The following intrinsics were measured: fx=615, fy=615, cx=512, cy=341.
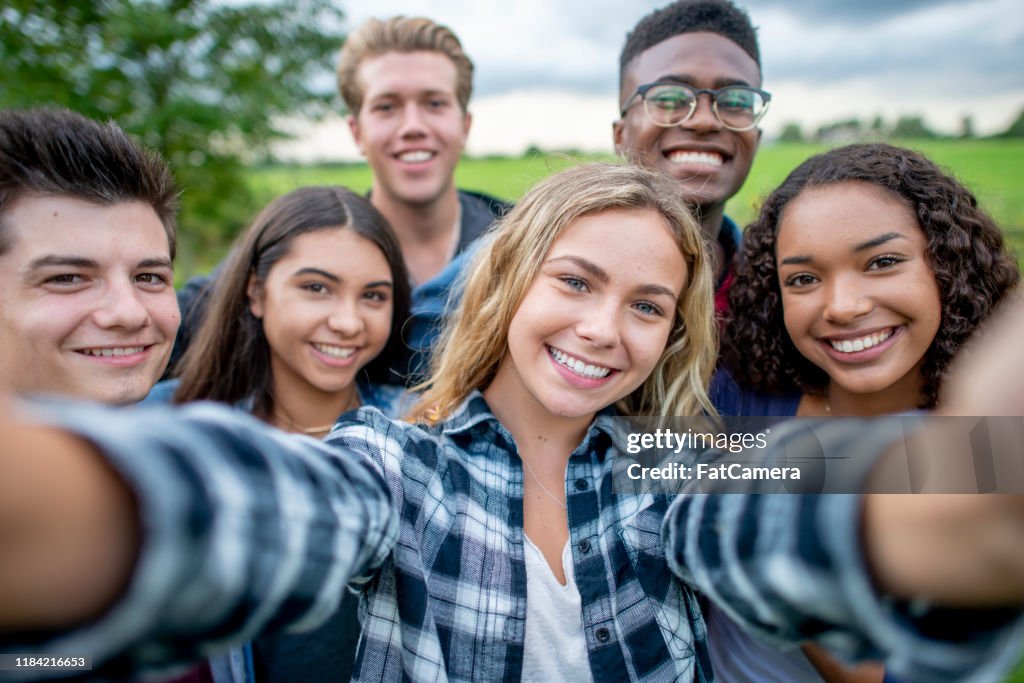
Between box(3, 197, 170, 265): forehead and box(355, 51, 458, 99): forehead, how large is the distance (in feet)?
7.34

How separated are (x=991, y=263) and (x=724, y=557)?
1.68m

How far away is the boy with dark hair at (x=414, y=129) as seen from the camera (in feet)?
12.2

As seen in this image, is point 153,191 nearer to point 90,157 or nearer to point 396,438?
point 90,157

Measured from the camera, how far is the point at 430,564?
1.54 m

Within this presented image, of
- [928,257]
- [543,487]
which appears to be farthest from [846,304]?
[543,487]

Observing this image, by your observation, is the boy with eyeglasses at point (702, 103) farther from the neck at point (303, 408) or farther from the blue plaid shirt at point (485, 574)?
the neck at point (303, 408)

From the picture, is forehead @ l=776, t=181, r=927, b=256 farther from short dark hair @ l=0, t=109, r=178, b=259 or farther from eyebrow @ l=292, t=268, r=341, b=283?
short dark hair @ l=0, t=109, r=178, b=259

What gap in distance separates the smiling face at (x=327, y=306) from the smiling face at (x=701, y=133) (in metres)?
1.32

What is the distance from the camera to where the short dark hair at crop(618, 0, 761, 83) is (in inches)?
116

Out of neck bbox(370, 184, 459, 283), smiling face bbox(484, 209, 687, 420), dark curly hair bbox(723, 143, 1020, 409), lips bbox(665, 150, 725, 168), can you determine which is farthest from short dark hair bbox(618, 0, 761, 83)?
smiling face bbox(484, 209, 687, 420)

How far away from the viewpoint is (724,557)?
1086mm

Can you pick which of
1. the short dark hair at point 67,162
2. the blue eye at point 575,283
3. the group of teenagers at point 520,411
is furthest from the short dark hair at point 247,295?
the blue eye at point 575,283

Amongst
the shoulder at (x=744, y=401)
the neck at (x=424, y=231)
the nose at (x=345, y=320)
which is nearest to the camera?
the shoulder at (x=744, y=401)

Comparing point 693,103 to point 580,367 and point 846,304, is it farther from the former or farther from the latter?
point 580,367
